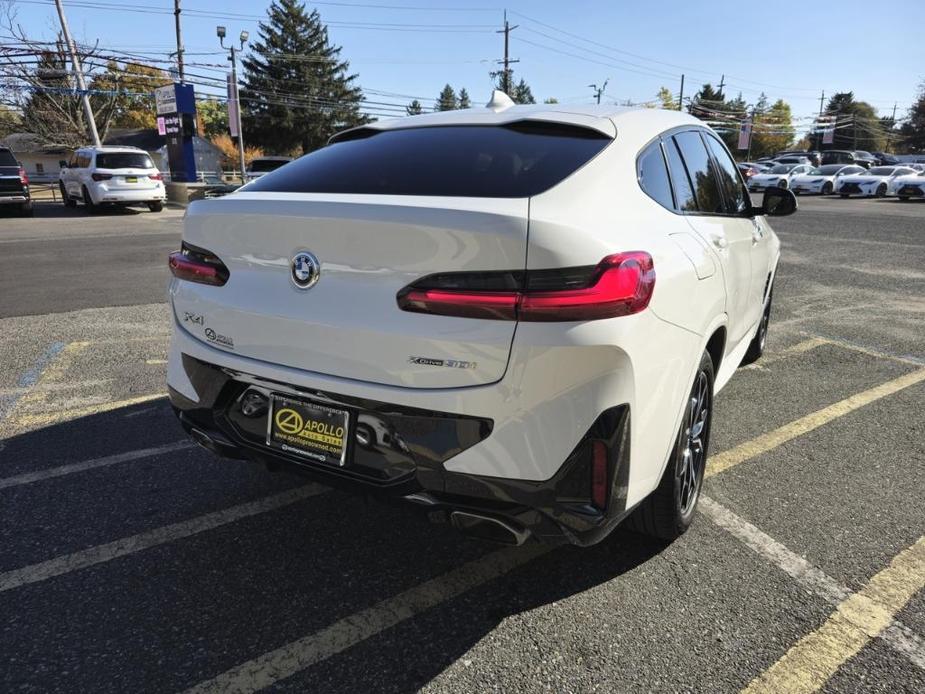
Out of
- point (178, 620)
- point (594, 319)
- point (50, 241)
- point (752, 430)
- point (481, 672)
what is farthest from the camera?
point (50, 241)

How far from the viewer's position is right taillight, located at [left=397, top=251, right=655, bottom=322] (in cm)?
187

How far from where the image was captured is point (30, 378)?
4688 millimetres

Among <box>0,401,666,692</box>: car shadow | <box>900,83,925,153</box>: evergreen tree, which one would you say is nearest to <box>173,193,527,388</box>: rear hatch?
<box>0,401,666,692</box>: car shadow

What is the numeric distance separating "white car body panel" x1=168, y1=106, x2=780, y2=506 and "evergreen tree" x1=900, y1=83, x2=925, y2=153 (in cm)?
9732

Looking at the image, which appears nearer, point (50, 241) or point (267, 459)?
point (267, 459)

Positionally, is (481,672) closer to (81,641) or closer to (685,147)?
(81,641)

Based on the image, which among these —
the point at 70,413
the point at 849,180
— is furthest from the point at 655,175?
the point at 849,180

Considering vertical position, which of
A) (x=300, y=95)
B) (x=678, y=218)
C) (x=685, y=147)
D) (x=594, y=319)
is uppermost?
(x=300, y=95)

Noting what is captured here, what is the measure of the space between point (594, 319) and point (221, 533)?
1.85m

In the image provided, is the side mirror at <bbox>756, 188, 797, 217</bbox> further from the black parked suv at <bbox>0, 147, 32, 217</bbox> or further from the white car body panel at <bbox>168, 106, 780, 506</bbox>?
the black parked suv at <bbox>0, 147, 32, 217</bbox>

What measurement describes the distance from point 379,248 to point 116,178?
1875cm

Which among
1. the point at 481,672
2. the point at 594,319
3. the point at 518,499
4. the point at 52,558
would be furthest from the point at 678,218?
the point at 52,558

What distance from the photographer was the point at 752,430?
12.9 feet

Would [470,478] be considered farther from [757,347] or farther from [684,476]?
[757,347]
